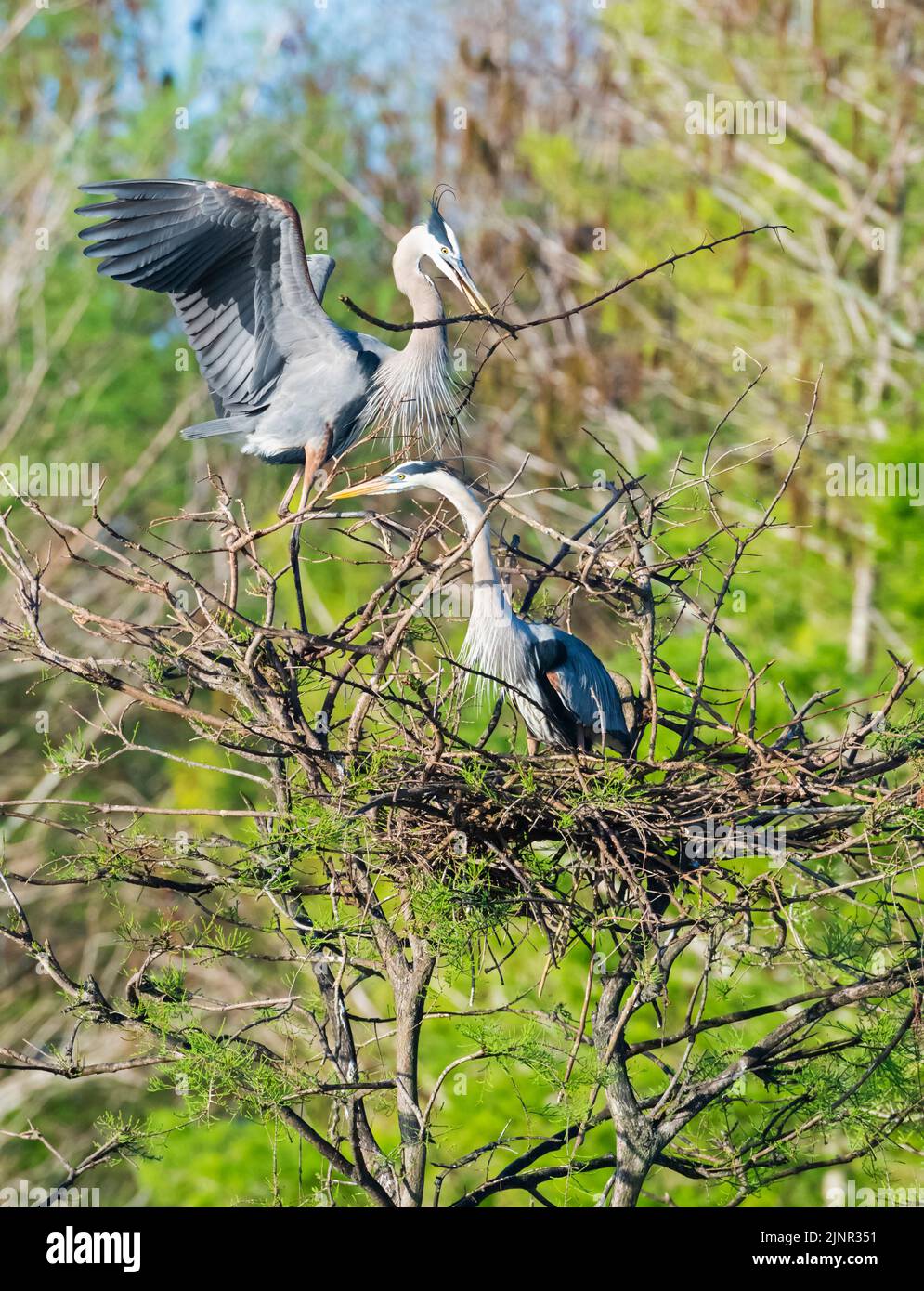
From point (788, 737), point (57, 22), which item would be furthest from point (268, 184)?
point (788, 737)

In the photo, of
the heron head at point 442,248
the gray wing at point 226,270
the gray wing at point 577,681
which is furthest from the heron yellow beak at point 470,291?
the gray wing at point 577,681

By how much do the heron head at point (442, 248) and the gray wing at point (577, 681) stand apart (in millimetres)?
1325

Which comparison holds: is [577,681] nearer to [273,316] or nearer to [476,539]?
[476,539]

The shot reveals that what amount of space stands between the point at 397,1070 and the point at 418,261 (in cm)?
309

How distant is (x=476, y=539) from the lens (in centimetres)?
532

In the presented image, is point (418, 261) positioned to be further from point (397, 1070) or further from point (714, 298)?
point (714, 298)

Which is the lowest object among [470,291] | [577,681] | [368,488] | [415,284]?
[577,681]

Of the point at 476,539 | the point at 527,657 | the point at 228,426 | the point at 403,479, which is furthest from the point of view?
the point at 228,426

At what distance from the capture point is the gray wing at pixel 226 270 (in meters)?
5.79

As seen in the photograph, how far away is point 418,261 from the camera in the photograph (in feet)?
20.7

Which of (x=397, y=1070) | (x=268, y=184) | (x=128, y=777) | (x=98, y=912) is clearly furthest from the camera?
(x=268, y=184)

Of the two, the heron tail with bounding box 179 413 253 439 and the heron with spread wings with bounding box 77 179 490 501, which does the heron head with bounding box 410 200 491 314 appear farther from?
the heron tail with bounding box 179 413 253 439

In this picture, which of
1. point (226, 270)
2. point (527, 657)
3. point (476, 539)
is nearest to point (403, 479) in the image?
point (476, 539)

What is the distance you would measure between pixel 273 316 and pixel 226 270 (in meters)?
0.24
